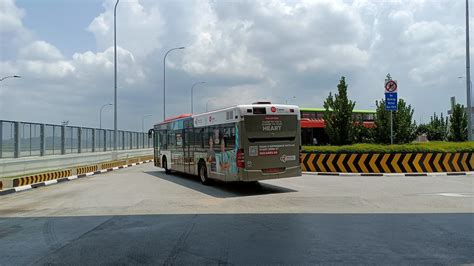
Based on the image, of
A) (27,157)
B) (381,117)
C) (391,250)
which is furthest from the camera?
(381,117)

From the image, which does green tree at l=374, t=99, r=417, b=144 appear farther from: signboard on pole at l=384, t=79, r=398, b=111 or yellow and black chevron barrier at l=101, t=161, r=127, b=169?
yellow and black chevron barrier at l=101, t=161, r=127, b=169

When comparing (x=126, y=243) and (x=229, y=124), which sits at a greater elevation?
(x=229, y=124)

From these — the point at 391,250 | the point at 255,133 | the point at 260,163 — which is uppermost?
the point at 255,133

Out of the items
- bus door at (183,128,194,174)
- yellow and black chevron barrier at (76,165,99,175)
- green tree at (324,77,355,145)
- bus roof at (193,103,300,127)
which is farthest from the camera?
green tree at (324,77,355,145)

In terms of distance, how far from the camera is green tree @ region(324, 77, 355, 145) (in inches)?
1025

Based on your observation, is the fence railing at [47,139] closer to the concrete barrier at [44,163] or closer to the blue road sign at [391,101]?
the concrete barrier at [44,163]

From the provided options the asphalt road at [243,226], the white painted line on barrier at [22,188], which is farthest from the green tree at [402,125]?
the white painted line on barrier at [22,188]

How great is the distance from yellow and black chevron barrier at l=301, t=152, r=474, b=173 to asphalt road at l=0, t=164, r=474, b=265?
4638 millimetres

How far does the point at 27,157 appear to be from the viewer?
2333 centimetres

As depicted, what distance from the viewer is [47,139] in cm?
2656

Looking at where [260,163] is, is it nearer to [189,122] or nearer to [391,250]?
[189,122]

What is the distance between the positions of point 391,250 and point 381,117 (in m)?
22.7

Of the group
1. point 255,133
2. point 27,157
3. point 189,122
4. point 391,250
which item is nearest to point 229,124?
point 255,133

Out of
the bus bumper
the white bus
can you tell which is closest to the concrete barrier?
the white bus
